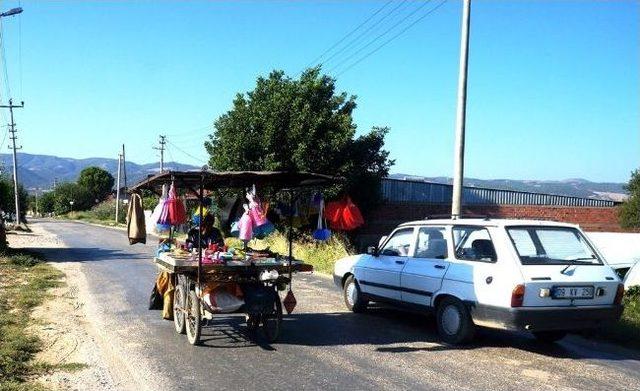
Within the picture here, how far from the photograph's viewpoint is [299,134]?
76.0 feet

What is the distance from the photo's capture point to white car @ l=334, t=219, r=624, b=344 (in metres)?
7.57

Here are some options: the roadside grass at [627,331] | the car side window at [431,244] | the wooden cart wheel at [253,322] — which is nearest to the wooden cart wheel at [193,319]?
the wooden cart wheel at [253,322]

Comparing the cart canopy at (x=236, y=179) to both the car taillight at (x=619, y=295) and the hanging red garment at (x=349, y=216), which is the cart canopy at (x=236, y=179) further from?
the car taillight at (x=619, y=295)

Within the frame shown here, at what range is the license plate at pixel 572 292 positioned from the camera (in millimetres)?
7629

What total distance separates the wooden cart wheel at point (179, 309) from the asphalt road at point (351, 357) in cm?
18

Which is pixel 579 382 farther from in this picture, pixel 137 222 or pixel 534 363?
pixel 137 222

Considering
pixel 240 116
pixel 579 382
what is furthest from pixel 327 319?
pixel 240 116

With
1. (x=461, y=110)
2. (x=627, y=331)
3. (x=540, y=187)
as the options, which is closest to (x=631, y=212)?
(x=540, y=187)

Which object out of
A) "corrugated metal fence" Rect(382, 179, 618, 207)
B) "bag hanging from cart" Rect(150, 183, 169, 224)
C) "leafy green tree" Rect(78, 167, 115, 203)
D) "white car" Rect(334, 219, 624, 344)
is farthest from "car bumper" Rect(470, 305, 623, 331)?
"leafy green tree" Rect(78, 167, 115, 203)

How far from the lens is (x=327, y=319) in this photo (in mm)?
10258

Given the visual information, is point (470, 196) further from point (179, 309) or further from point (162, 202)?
point (179, 309)

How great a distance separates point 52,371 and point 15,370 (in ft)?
1.19

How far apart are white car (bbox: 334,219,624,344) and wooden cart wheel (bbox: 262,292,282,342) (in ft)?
6.82

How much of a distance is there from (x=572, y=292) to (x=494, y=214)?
3016 centimetres
